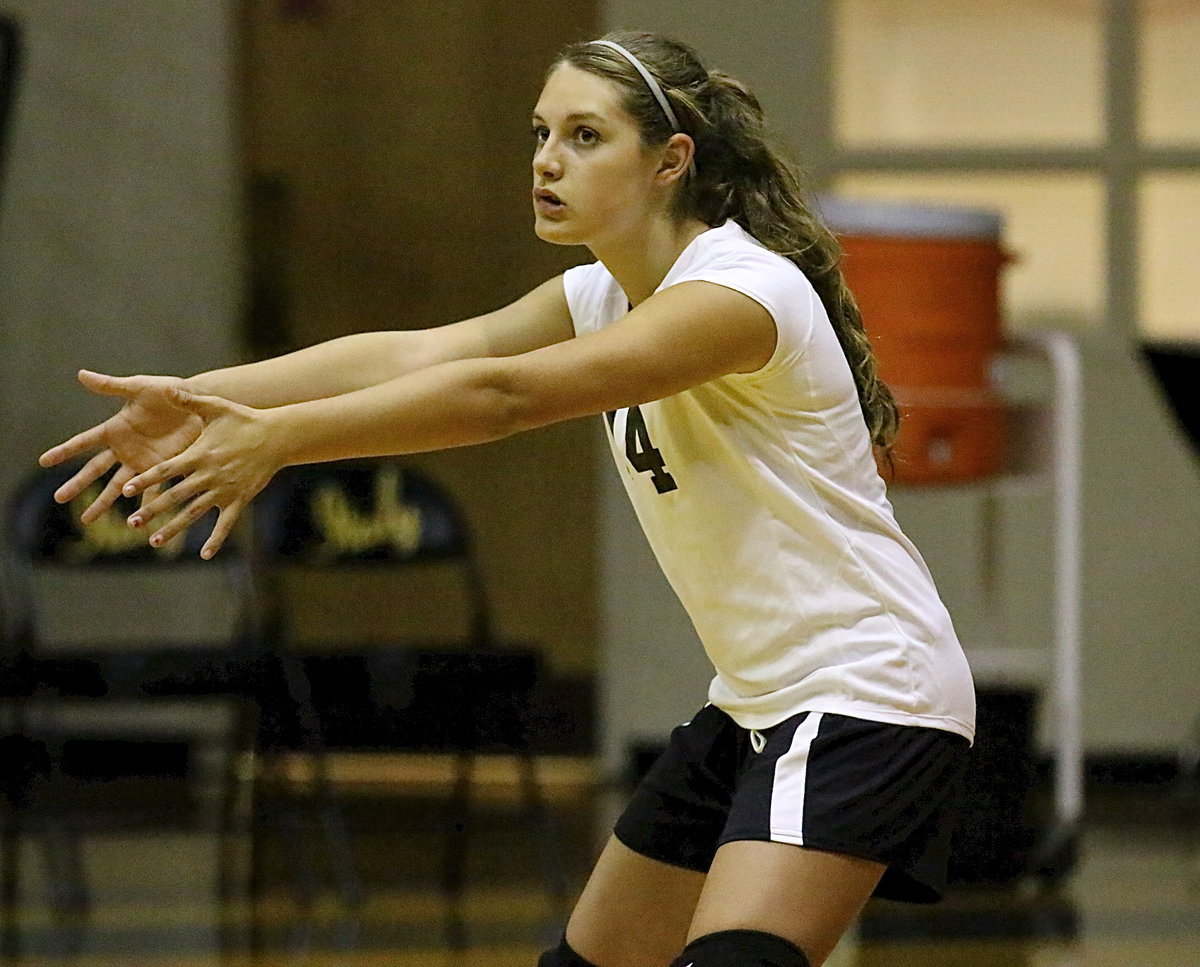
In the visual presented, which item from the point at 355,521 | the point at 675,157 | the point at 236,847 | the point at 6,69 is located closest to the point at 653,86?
the point at 675,157

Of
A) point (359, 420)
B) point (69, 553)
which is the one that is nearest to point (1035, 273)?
point (69, 553)

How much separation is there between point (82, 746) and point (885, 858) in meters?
4.42

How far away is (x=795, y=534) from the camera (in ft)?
6.53

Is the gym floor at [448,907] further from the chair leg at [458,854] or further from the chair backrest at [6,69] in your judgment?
the chair backrest at [6,69]

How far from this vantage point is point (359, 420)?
5.77 feet

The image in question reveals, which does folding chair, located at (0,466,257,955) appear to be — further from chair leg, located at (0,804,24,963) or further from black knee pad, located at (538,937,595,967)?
black knee pad, located at (538,937,595,967)

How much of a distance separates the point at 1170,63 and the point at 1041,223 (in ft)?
2.05

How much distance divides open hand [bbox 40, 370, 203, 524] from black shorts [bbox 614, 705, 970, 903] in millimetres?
668

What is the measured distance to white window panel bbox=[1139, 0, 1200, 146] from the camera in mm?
5852

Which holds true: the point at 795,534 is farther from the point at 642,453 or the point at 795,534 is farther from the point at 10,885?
the point at 10,885

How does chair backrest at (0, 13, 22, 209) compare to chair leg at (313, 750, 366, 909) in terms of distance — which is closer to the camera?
chair leg at (313, 750, 366, 909)

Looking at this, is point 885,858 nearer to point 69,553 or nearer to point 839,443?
point 839,443

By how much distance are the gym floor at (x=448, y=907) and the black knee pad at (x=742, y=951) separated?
1.91 metres

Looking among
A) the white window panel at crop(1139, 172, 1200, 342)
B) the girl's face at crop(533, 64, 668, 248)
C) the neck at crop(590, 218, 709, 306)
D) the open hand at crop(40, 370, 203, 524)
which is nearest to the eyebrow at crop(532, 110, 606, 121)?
the girl's face at crop(533, 64, 668, 248)
